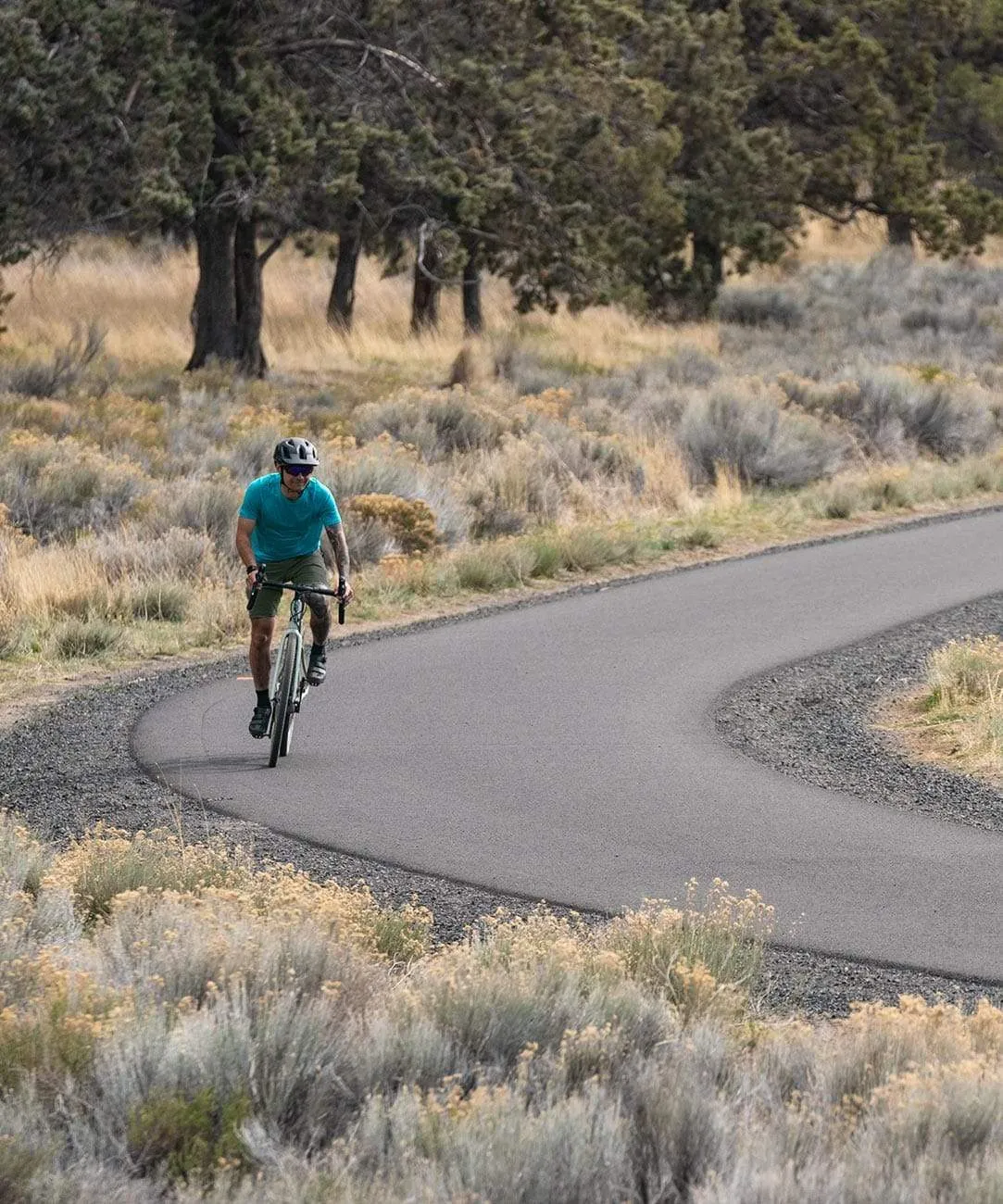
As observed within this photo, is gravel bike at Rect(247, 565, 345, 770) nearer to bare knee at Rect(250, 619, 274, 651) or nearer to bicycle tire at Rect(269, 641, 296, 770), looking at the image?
bicycle tire at Rect(269, 641, 296, 770)

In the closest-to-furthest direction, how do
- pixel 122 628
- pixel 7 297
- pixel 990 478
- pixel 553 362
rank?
pixel 122 628
pixel 990 478
pixel 7 297
pixel 553 362

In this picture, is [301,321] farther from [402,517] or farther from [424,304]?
[402,517]

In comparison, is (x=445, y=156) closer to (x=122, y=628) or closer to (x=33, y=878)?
(x=122, y=628)

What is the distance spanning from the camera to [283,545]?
11383 millimetres

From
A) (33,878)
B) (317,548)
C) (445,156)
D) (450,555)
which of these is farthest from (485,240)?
(33,878)

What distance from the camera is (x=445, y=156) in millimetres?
30219

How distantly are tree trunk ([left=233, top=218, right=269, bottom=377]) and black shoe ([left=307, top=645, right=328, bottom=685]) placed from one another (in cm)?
2148

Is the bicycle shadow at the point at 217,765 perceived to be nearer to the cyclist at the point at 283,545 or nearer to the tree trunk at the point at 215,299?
the cyclist at the point at 283,545

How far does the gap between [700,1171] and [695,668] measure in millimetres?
9393

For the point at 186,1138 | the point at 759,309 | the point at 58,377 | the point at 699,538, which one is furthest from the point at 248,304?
the point at 186,1138

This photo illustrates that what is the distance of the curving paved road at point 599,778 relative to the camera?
884 centimetres

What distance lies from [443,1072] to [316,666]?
5950 mm

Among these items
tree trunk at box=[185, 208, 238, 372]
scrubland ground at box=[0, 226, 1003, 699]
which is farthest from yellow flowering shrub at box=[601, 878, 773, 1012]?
tree trunk at box=[185, 208, 238, 372]

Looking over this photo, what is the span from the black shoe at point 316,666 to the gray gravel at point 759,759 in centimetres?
110
